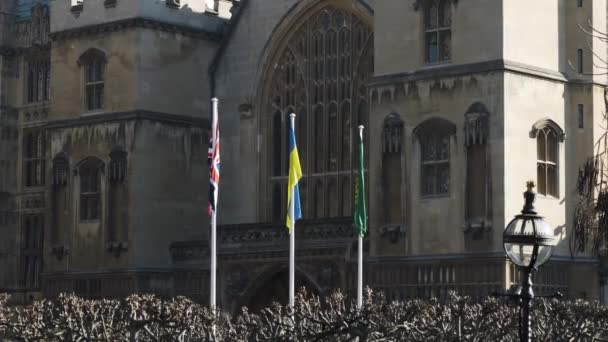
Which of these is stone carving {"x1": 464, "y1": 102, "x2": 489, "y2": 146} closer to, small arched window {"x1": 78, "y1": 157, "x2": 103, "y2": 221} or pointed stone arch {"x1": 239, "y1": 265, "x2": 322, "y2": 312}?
pointed stone arch {"x1": 239, "y1": 265, "x2": 322, "y2": 312}

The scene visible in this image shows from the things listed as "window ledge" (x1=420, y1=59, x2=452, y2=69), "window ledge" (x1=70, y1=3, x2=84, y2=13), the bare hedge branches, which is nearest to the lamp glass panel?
the bare hedge branches

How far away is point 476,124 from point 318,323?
1754 centimetres

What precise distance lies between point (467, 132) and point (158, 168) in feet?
41.4

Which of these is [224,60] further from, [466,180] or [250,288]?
[466,180]

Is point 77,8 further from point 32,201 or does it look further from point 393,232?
point 393,232

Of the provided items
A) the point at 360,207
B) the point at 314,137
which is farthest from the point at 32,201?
the point at 360,207

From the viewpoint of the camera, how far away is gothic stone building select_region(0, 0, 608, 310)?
151 feet

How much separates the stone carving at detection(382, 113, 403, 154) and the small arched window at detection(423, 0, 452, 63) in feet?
6.12

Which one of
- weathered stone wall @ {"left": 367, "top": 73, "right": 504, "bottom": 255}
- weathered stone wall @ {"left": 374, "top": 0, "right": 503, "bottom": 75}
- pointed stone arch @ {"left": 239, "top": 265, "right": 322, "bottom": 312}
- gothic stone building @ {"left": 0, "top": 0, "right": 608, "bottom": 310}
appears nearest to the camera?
weathered stone wall @ {"left": 367, "top": 73, "right": 504, "bottom": 255}

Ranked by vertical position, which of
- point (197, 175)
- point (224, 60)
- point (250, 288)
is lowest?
point (250, 288)

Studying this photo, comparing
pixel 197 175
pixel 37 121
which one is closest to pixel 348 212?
pixel 197 175

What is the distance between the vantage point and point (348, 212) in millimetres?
52125

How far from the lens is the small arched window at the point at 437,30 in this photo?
46.9m

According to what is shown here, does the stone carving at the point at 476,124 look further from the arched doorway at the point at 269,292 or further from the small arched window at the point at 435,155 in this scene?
the arched doorway at the point at 269,292
